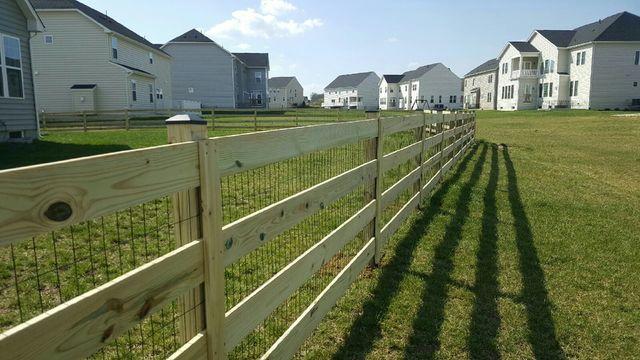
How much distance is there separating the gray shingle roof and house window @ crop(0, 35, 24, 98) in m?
52.8

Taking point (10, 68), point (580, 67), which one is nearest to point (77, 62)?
point (10, 68)

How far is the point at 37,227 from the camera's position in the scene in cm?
132

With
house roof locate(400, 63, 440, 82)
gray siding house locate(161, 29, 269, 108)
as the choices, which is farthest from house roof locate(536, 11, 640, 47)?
gray siding house locate(161, 29, 269, 108)

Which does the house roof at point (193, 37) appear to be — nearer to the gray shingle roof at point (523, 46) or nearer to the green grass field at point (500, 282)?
the gray shingle roof at point (523, 46)

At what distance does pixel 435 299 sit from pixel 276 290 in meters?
2.07

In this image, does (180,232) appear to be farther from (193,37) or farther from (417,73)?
(417,73)

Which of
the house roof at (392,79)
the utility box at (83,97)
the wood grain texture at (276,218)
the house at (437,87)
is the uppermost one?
the house roof at (392,79)

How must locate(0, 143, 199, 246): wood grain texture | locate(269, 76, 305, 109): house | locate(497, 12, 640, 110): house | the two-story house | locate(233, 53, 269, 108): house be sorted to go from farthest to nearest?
1. locate(269, 76, 305, 109): house
2. the two-story house
3. locate(233, 53, 269, 108): house
4. locate(497, 12, 640, 110): house
5. locate(0, 143, 199, 246): wood grain texture

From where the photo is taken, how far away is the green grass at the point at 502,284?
359 centimetres

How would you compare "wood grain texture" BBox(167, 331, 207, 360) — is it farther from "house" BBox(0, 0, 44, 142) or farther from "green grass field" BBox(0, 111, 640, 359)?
"house" BBox(0, 0, 44, 142)

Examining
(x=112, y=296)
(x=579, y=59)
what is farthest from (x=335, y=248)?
(x=579, y=59)

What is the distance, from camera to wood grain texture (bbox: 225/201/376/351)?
7.78 feet

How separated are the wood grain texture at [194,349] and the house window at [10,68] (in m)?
16.1

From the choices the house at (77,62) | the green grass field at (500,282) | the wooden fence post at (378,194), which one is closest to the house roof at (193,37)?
the house at (77,62)
